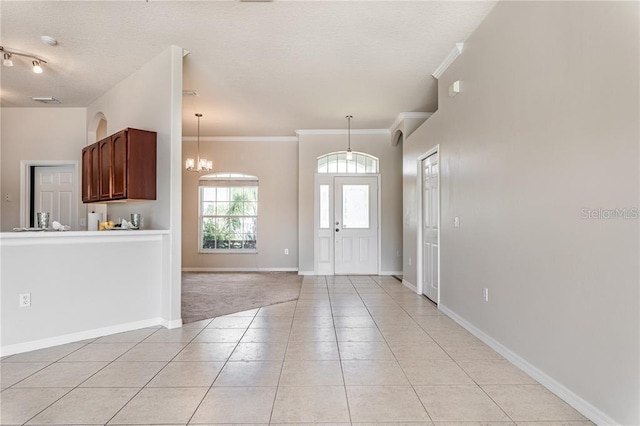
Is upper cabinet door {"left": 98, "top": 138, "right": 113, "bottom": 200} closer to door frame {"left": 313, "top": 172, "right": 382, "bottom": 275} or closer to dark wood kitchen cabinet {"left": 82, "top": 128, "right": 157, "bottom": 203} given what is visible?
dark wood kitchen cabinet {"left": 82, "top": 128, "right": 157, "bottom": 203}

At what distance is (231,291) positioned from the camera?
5566mm

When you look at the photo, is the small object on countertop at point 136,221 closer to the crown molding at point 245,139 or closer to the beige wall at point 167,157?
the beige wall at point 167,157

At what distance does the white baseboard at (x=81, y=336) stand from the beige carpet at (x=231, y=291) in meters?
0.26

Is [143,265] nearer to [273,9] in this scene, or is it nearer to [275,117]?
[273,9]

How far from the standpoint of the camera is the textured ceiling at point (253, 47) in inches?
122

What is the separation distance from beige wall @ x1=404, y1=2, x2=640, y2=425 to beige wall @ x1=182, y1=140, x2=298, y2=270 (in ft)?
15.0

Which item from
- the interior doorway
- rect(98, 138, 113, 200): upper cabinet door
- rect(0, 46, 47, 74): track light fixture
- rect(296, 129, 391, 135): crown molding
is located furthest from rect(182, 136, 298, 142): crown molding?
rect(0, 46, 47, 74): track light fixture

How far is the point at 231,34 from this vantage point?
11.5ft

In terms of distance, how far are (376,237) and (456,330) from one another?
379 cm

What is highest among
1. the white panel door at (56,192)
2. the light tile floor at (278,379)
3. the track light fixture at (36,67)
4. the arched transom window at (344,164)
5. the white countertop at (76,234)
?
the track light fixture at (36,67)

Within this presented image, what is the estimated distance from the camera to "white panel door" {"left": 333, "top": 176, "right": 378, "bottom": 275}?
725 cm

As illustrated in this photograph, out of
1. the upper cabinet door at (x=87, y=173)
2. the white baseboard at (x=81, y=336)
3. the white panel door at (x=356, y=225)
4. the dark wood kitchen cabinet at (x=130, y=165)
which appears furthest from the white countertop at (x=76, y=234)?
the white panel door at (x=356, y=225)

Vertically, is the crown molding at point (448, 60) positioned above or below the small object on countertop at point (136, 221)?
above

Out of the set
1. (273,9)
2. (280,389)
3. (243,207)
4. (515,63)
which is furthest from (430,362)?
(243,207)
